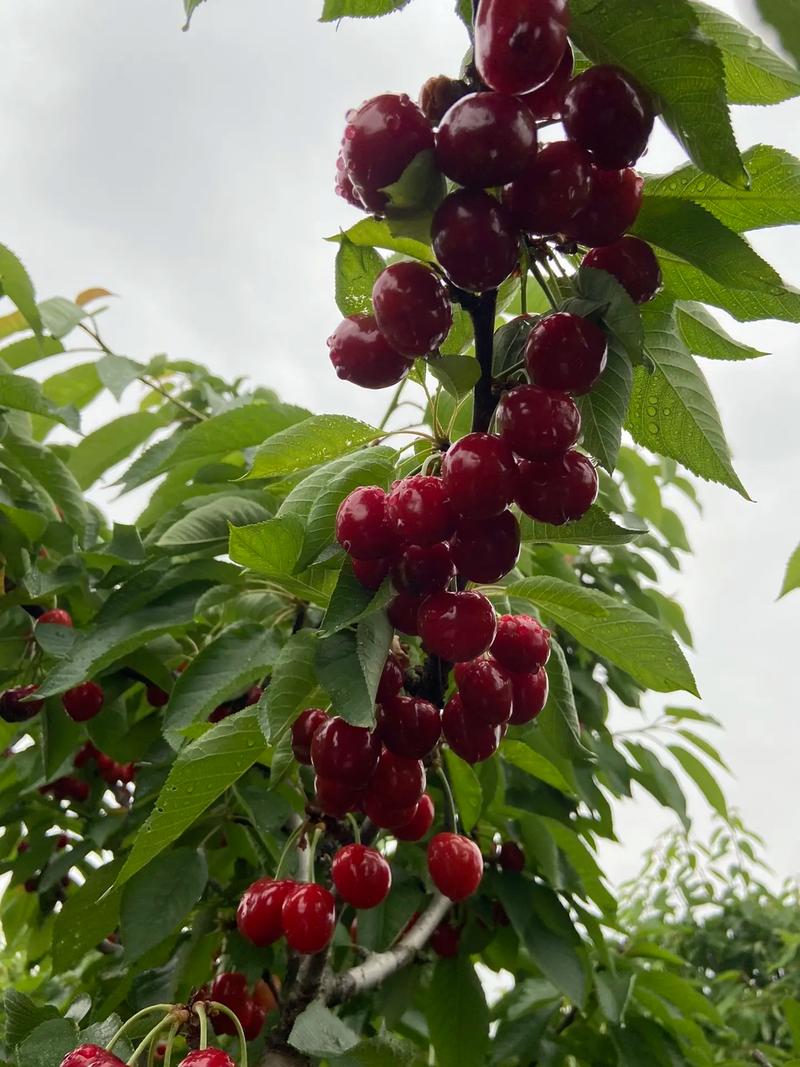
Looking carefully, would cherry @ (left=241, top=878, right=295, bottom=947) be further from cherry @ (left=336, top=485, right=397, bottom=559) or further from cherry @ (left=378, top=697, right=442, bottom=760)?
cherry @ (left=336, top=485, right=397, bottom=559)

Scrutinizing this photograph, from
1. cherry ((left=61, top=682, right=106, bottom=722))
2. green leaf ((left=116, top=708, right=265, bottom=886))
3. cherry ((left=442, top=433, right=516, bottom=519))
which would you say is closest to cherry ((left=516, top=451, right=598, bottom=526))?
cherry ((left=442, top=433, right=516, bottom=519))

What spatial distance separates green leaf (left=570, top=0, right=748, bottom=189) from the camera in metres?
0.65

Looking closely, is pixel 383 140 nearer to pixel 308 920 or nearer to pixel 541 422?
pixel 541 422

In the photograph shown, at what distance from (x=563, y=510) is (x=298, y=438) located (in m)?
0.36

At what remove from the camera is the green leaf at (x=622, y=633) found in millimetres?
1099

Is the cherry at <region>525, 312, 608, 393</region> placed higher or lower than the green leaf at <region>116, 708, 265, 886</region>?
higher

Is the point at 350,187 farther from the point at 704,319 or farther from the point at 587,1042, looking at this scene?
the point at 587,1042

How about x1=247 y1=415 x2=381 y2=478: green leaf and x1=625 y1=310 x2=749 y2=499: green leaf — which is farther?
x1=247 y1=415 x2=381 y2=478: green leaf

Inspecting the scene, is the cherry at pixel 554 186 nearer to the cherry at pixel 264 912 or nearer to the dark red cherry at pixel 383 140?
the dark red cherry at pixel 383 140

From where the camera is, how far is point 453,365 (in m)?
0.84

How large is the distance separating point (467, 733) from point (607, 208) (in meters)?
0.55

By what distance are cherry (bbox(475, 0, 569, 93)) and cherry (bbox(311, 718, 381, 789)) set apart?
631 millimetres

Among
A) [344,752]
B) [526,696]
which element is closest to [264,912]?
[344,752]

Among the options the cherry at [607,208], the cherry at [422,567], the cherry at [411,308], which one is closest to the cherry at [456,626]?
the cherry at [422,567]
